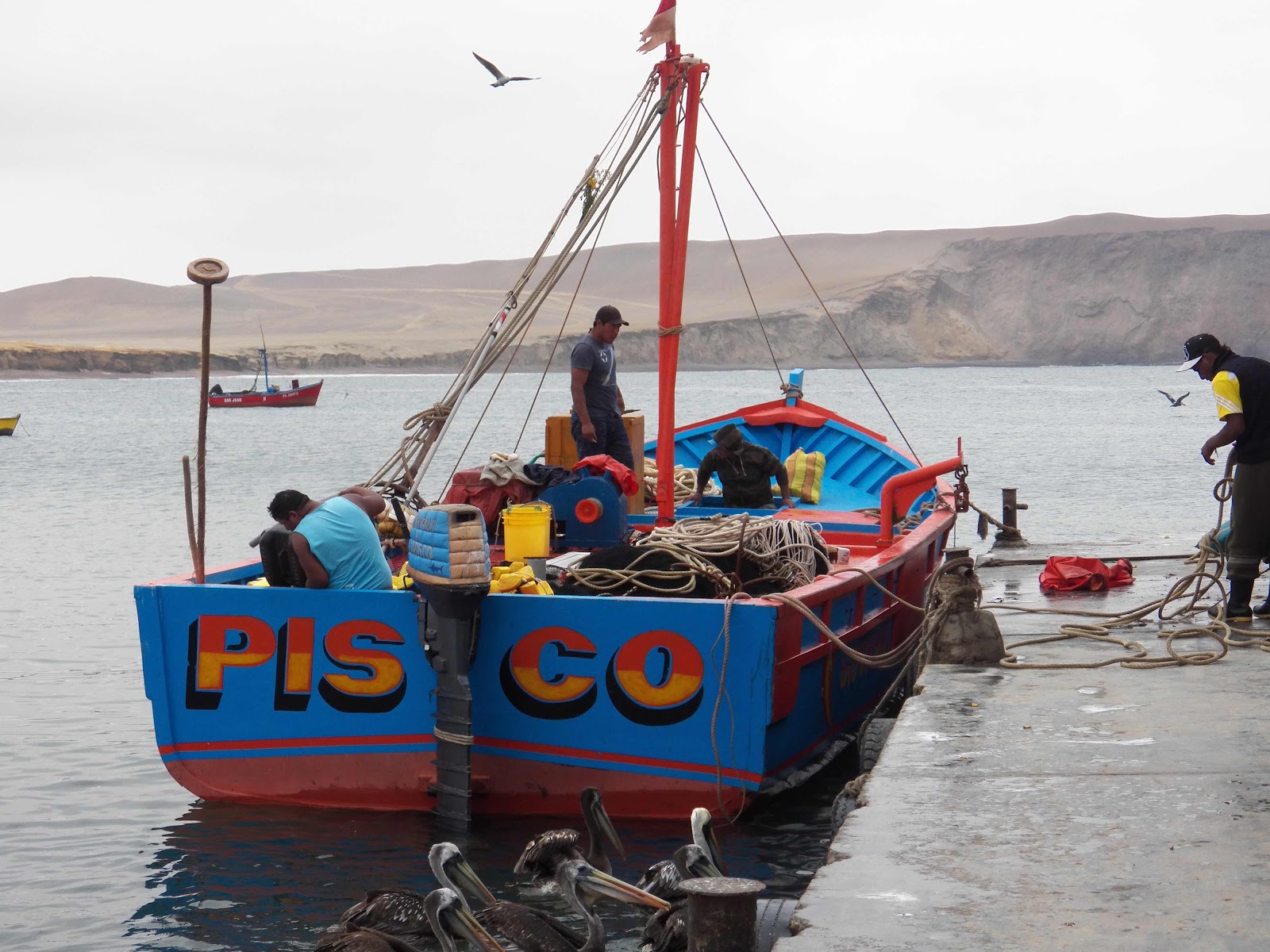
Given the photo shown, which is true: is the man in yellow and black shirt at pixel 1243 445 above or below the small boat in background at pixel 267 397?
below

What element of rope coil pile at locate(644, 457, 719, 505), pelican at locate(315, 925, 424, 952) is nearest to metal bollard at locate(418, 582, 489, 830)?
pelican at locate(315, 925, 424, 952)

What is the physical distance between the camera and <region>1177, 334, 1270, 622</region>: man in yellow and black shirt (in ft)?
27.1

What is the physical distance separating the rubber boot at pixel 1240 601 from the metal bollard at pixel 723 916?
530 centimetres

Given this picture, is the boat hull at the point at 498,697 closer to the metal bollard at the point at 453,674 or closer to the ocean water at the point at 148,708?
the metal bollard at the point at 453,674

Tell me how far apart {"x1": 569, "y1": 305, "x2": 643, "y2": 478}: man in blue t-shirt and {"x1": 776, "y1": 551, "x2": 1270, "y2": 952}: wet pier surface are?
3.79 m

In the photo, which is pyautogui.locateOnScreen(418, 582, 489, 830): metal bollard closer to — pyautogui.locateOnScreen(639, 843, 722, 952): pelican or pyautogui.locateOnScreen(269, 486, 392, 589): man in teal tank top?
pyautogui.locateOnScreen(269, 486, 392, 589): man in teal tank top

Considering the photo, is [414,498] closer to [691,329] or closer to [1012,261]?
[691,329]

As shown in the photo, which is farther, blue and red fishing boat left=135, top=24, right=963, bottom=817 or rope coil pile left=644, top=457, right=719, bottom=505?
rope coil pile left=644, top=457, right=719, bottom=505

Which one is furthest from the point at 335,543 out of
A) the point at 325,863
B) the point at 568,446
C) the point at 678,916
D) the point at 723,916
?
the point at 568,446

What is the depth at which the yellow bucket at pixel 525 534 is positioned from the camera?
898 centimetres

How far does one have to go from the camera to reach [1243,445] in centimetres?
839

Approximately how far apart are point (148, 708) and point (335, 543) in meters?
5.28

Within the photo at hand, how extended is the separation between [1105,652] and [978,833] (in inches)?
136

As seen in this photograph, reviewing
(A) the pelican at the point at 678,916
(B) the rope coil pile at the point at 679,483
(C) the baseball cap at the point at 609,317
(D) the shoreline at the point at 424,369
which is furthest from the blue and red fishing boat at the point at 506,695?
(D) the shoreline at the point at 424,369
